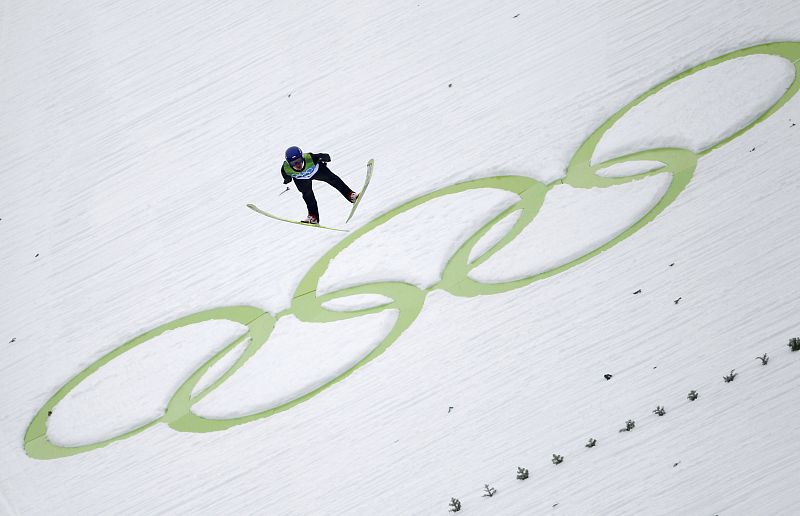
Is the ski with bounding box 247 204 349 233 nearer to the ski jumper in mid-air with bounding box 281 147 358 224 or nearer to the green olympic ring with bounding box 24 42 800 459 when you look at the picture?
the ski jumper in mid-air with bounding box 281 147 358 224

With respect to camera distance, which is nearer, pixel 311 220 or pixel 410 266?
pixel 410 266

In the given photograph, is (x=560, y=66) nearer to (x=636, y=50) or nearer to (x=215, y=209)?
(x=636, y=50)

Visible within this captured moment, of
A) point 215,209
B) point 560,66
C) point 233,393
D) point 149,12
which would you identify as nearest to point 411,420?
point 233,393

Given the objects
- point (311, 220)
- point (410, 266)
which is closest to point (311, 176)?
point (311, 220)

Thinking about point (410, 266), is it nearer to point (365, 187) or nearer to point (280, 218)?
point (365, 187)

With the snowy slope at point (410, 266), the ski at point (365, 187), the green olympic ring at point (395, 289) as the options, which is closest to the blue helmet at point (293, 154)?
the snowy slope at point (410, 266)

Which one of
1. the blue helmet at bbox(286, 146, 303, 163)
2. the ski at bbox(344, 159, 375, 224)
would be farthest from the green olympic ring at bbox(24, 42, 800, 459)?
the blue helmet at bbox(286, 146, 303, 163)
